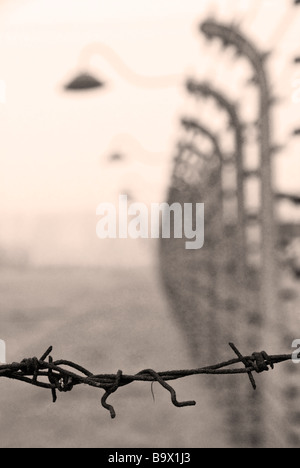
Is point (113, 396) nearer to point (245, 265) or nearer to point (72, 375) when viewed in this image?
point (245, 265)

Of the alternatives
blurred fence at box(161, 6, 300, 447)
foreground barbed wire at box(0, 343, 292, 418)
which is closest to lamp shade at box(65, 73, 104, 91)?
blurred fence at box(161, 6, 300, 447)

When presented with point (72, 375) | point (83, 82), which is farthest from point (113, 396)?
point (72, 375)

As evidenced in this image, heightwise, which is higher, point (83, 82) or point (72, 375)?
point (83, 82)

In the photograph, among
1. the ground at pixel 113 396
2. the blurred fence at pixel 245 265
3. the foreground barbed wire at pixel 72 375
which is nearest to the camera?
the foreground barbed wire at pixel 72 375

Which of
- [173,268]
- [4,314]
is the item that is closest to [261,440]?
[173,268]

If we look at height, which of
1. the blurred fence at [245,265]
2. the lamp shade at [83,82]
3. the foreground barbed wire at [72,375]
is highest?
the lamp shade at [83,82]

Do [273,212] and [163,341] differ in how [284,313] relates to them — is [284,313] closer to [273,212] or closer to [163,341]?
[273,212]

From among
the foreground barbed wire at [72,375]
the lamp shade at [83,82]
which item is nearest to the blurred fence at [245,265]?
the lamp shade at [83,82]

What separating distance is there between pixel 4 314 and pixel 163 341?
19681 mm

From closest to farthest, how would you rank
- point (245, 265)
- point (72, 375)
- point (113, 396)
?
point (72, 375)
point (245, 265)
point (113, 396)

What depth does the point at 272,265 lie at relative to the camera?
11.5 feet

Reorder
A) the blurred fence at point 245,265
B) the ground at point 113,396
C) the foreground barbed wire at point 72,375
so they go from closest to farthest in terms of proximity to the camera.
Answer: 1. the foreground barbed wire at point 72,375
2. the blurred fence at point 245,265
3. the ground at point 113,396

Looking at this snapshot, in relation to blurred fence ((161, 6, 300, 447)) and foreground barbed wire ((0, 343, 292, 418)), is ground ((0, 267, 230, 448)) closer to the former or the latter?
blurred fence ((161, 6, 300, 447))

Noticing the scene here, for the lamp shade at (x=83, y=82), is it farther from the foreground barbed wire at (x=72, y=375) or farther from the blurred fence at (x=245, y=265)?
the foreground barbed wire at (x=72, y=375)
